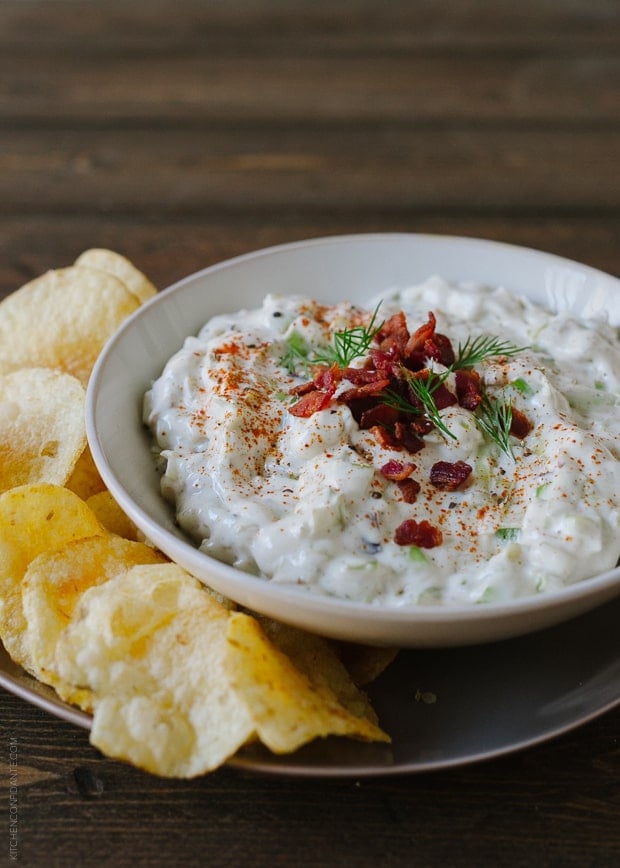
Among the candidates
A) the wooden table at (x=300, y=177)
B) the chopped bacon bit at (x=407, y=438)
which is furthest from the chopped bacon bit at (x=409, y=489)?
the wooden table at (x=300, y=177)

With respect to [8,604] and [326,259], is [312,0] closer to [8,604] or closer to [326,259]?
[326,259]

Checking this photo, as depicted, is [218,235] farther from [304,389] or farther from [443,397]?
[443,397]

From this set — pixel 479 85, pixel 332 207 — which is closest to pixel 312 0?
pixel 479 85

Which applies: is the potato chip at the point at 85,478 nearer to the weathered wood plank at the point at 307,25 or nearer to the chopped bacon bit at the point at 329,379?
the chopped bacon bit at the point at 329,379


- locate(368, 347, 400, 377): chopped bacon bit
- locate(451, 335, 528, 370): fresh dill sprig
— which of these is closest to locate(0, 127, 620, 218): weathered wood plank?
locate(451, 335, 528, 370): fresh dill sprig

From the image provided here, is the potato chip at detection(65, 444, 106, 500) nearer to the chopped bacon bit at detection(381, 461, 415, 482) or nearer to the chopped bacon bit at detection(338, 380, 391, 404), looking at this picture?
the chopped bacon bit at detection(338, 380, 391, 404)

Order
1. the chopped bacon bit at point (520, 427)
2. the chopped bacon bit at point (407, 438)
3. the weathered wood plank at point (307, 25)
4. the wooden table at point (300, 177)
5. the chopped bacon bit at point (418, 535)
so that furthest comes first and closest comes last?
the weathered wood plank at point (307, 25)
the chopped bacon bit at point (520, 427)
the chopped bacon bit at point (407, 438)
the chopped bacon bit at point (418, 535)
the wooden table at point (300, 177)
